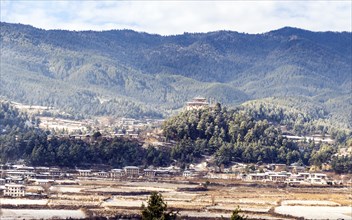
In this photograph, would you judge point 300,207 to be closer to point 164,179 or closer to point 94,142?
point 164,179

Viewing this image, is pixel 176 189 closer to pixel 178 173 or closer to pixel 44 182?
pixel 44 182

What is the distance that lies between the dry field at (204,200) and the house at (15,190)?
2542mm

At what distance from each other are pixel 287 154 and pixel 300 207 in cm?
3408

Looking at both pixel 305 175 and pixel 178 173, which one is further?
pixel 305 175

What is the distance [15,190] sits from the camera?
68125mm

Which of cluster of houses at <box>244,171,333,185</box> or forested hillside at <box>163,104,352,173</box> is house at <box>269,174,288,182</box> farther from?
forested hillside at <box>163,104,352,173</box>

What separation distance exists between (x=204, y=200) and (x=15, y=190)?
15.6m

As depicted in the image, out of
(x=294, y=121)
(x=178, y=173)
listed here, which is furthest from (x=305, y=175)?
(x=294, y=121)

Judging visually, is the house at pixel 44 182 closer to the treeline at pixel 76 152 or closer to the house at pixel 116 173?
the house at pixel 116 173

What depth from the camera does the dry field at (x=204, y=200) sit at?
2399 inches

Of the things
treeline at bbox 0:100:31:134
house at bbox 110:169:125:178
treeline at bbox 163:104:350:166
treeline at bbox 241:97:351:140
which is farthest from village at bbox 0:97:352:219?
treeline at bbox 241:97:351:140

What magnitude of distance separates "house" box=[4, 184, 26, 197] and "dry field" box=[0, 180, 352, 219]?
8.34 feet

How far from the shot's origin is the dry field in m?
60.9

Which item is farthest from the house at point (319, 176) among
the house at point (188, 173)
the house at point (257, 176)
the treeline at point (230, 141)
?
the house at point (188, 173)
